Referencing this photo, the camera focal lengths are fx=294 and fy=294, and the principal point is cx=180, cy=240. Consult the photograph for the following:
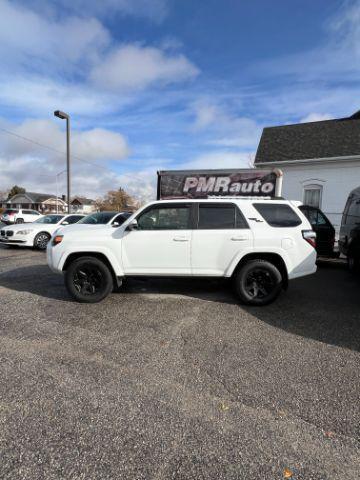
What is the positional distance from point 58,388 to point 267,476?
74.2 inches

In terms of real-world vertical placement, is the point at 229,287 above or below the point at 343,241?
below

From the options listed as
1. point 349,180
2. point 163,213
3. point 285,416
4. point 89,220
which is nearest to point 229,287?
point 163,213

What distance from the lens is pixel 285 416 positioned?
7.91 ft

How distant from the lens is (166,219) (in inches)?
200

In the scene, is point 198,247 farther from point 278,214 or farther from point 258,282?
point 278,214

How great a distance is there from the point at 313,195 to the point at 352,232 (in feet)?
29.1

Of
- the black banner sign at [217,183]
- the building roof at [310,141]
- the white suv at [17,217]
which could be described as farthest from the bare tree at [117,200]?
→ the black banner sign at [217,183]

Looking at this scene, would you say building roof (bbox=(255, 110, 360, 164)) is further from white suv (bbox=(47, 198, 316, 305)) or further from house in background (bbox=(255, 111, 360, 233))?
white suv (bbox=(47, 198, 316, 305))

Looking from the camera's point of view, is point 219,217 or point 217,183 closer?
point 219,217

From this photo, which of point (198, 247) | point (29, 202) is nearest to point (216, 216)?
point (198, 247)

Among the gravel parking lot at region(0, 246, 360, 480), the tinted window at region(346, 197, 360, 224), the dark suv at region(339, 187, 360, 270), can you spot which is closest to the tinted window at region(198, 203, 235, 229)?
the gravel parking lot at region(0, 246, 360, 480)

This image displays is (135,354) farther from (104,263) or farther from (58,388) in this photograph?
(104,263)

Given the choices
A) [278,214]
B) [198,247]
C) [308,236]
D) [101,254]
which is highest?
[278,214]

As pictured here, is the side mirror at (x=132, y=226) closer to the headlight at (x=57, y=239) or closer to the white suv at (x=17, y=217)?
the headlight at (x=57, y=239)
